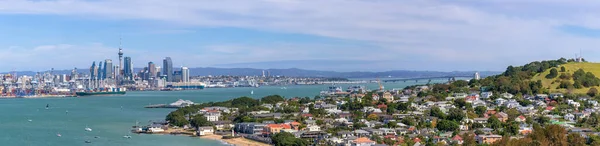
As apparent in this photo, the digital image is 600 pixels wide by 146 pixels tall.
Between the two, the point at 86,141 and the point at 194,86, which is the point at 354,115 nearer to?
the point at 86,141

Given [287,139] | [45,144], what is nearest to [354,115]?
[287,139]

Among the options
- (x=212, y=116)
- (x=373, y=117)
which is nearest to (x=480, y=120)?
(x=373, y=117)

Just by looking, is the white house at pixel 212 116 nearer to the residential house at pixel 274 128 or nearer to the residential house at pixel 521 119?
the residential house at pixel 274 128

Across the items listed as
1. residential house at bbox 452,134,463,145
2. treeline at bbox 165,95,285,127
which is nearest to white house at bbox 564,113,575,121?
residential house at bbox 452,134,463,145

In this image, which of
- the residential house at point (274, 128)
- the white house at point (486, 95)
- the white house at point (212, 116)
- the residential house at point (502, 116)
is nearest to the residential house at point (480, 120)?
the residential house at point (502, 116)

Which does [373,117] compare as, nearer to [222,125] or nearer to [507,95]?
[222,125]

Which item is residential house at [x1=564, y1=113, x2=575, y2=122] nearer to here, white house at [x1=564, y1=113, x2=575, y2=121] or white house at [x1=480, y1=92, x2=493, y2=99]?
white house at [x1=564, y1=113, x2=575, y2=121]

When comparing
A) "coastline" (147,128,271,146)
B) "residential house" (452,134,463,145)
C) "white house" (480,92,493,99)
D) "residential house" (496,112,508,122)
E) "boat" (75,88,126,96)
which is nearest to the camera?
"residential house" (452,134,463,145)

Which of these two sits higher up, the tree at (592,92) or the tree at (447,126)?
the tree at (592,92)
